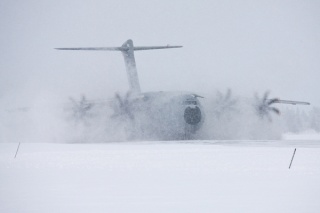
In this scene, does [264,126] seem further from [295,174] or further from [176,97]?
[295,174]

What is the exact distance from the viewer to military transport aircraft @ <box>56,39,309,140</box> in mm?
33250

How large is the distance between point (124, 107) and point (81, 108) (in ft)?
13.9

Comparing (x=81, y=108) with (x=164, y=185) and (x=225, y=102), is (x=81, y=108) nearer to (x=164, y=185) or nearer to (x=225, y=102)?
(x=225, y=102)

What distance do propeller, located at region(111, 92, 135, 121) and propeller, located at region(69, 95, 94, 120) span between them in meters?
2.60

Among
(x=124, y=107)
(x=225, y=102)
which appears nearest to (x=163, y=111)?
(x=124, y=107)

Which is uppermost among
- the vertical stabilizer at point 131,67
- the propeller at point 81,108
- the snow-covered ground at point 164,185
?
the vertical stabilizer at point 131,67

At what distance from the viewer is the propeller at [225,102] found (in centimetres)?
3619

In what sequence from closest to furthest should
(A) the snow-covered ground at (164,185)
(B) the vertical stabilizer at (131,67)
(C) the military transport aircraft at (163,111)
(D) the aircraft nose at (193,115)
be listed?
(A) the snow-covered ground at (164,185)
(D) the aircraft nose at (193,115)
(C) the military transport aircraft at (163,111)
(B) the vertical stabilizer at (131,67)

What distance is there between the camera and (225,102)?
36281mm

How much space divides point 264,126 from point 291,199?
1286 inches

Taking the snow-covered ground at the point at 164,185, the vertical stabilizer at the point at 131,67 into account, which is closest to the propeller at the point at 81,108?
the vertical stabilizer at the point at 131,67

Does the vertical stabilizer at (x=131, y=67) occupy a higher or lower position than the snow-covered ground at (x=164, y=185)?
higher

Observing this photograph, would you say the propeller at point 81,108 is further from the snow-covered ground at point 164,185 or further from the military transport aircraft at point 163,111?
the snow-covered ground at point 164,185

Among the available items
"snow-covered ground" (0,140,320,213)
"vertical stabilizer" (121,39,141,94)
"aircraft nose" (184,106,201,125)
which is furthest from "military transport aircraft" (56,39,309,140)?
"snow-covered ground" (0,140,320,213)
